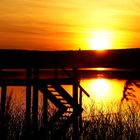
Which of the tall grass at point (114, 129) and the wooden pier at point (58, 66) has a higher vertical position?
the wooden pier at point (58, 66)

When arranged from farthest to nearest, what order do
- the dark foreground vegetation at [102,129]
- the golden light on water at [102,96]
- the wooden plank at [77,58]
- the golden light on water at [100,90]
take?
1. the golden light on water at [100,90]
2. the golden light on water at [102,96]
3. the wooden plank at [77,58]
4. the dark foreground vegetation at [102,129]

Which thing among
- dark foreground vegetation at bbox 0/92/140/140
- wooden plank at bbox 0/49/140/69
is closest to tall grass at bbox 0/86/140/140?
dark foreground vegetation at bbox 0/92/140/140

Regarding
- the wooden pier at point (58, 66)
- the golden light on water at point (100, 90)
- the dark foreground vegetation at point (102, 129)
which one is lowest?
the dark foreground vegetation at point (102, 129)

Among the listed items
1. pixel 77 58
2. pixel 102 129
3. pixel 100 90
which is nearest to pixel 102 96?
pixel 100 90

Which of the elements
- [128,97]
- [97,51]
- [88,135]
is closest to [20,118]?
[88,135]

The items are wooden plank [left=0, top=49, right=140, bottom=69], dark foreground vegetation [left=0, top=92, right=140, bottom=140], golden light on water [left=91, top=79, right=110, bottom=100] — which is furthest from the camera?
golden light on water [left=91, top=79, right=110, bottom=100]

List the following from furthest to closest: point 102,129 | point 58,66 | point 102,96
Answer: point 102,96
point 58,66
point 102,129

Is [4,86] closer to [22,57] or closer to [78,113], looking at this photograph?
[22,57]

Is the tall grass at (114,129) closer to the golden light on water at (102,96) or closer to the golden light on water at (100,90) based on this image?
the golden light on water at (102,96)

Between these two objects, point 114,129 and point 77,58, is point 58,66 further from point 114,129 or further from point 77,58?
point 114,129

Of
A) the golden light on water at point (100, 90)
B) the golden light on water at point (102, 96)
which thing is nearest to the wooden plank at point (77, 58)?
the golden light on water at point (102, 96)

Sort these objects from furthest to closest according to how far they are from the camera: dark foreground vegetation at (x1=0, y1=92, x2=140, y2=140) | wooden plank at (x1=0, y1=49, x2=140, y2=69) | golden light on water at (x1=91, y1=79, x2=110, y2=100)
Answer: golden light on water at (x1=91, y1=79, x2=110, y2=100), wooden plank at (x1=0, y1=49, x2=140, y2=69), dark foreground vegetation at (x1=0, y1=92, x2=140, y2=140)

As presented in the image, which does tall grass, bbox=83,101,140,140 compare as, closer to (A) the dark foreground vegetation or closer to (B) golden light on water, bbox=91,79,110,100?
(A) the dark foreground vegetation

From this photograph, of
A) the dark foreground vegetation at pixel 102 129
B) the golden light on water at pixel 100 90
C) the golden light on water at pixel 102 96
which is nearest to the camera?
the dark foreground vegetation at pixel 102 129
